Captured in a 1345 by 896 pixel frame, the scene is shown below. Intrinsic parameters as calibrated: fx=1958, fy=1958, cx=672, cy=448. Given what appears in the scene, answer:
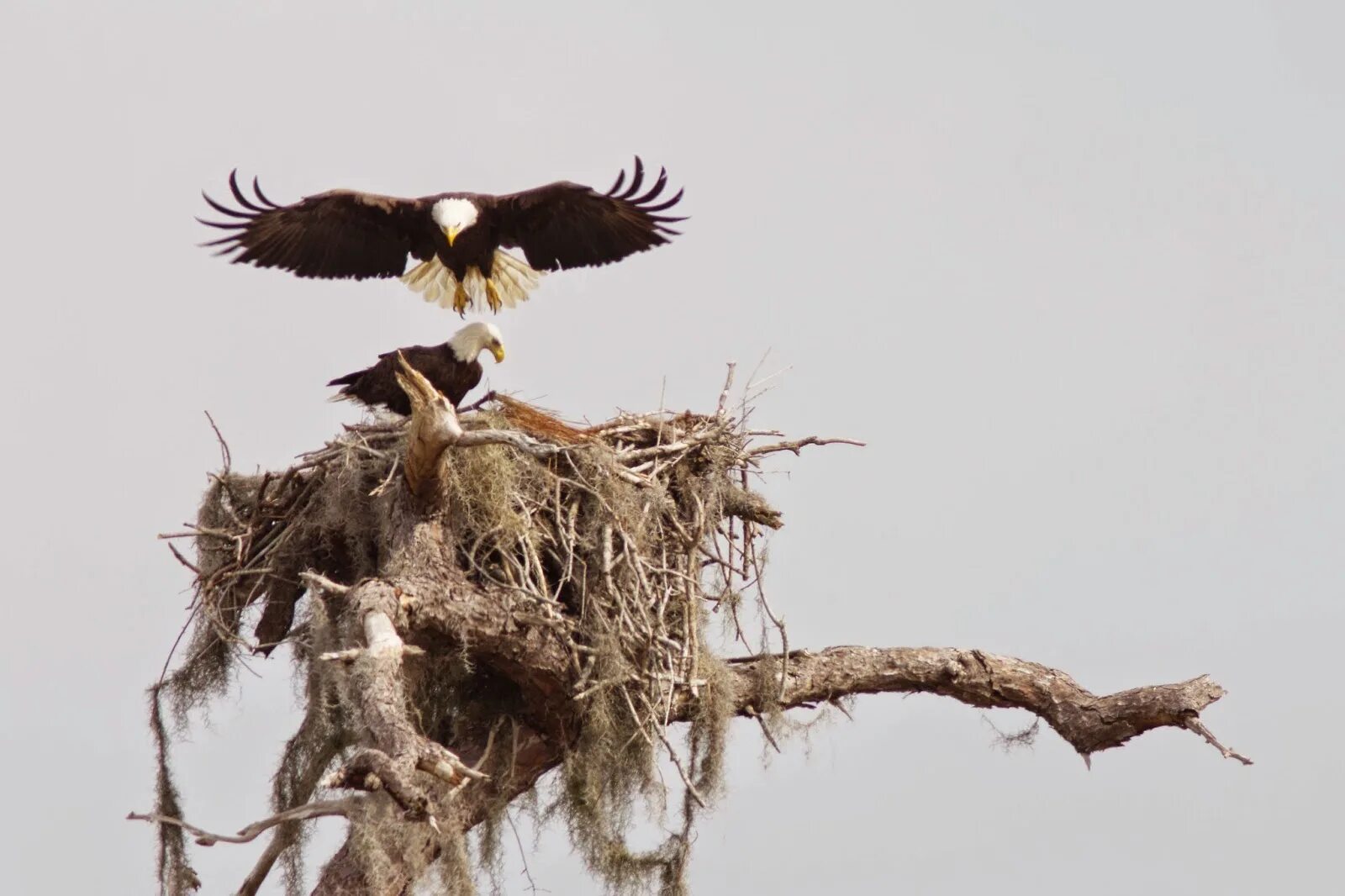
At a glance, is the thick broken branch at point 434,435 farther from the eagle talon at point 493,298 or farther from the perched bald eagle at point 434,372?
the eagle talon at point 493,298

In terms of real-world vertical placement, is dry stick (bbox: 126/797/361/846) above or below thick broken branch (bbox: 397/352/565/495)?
below

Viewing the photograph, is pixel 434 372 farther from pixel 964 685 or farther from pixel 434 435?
pixel 964 685

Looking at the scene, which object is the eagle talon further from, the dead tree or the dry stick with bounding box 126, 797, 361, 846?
the dry stick with bounding box 126, 797, 361, 846

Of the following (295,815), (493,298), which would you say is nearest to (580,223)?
(493,298)

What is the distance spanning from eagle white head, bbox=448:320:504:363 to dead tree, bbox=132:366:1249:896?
364 millimetres

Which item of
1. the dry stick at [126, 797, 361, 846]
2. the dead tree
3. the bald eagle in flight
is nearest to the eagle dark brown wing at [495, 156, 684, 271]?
the bald eagle in flight

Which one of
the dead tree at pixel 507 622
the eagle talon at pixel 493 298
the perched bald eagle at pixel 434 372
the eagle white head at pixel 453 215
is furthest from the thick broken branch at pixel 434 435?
the eagle talon at pixel 493 298

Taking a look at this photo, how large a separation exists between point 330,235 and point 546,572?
7.92 ft

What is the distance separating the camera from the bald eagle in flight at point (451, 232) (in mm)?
8742

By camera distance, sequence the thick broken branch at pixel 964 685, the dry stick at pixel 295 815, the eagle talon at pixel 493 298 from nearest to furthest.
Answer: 1. the dry stick at pixel 295 815
2. the thick broken branch at pixel 964 685
3. the eagle talon at pixel 493 298

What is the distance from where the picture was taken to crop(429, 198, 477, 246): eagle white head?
28.6 ft

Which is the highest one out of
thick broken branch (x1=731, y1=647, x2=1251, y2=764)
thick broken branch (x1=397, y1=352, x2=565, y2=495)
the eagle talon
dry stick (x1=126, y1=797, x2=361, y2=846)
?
the eagle talon

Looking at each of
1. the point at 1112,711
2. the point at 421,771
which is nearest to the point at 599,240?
the point at 1112,711

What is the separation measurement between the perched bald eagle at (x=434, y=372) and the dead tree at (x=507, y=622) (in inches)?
11.6
